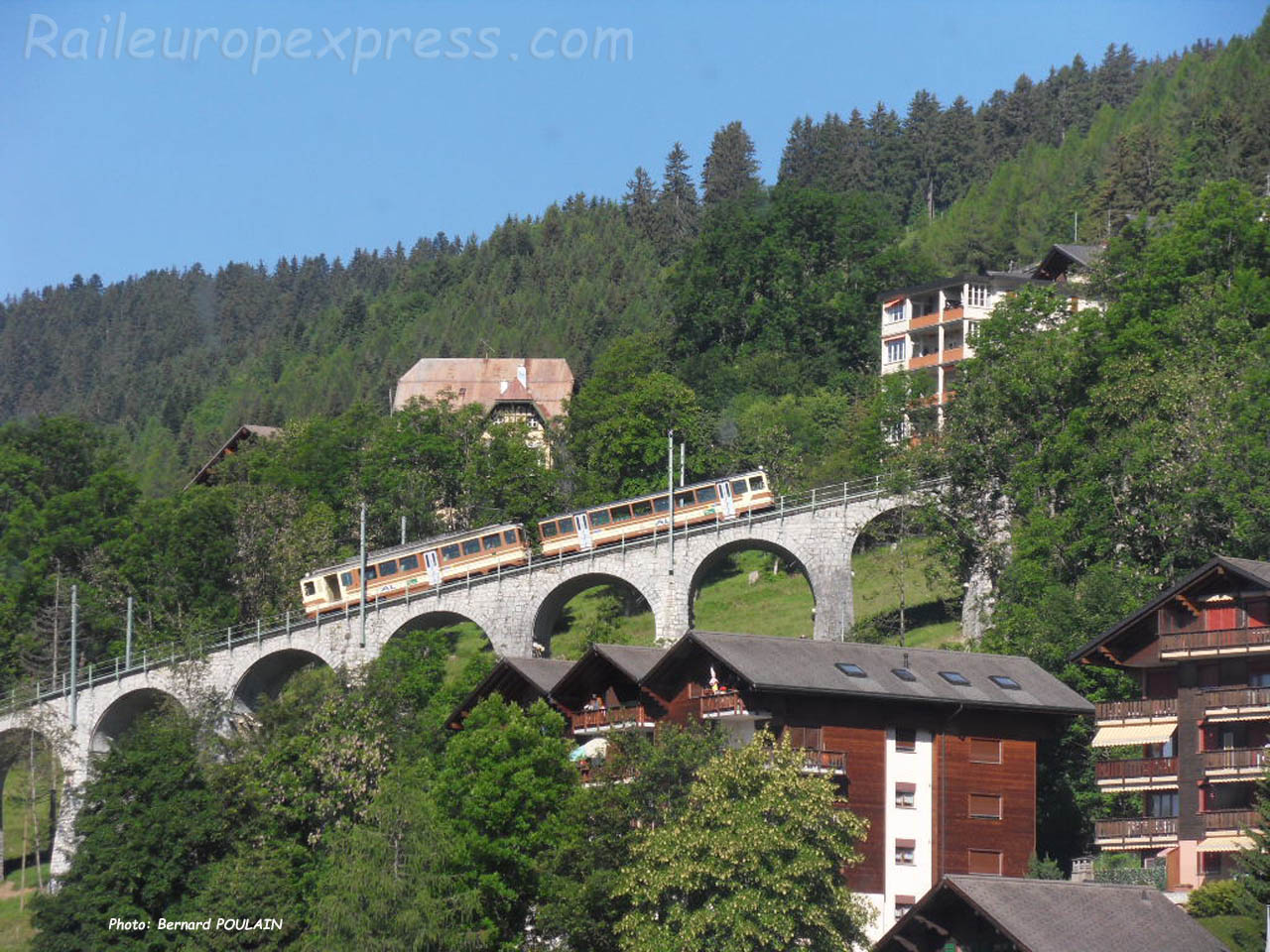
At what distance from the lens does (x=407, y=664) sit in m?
74.9

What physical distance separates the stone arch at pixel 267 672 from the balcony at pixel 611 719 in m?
32.3

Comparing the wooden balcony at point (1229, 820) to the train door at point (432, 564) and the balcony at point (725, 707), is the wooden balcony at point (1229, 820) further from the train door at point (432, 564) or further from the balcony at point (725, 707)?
the train door at point (432, 564)

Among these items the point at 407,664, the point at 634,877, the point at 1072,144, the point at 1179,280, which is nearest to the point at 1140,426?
the point at 1179,280

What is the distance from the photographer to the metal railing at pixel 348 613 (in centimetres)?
8294

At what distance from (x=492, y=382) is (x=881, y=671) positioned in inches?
3548

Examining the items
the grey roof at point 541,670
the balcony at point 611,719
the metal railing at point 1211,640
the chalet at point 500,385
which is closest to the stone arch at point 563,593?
the grey roof at point 541,670

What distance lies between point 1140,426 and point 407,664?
27.4m

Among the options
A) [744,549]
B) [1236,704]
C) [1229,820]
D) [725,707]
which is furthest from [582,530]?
[1229,820]

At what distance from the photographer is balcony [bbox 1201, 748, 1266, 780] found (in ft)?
160

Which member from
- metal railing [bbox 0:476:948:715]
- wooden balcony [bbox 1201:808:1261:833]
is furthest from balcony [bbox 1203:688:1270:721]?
metal railing [bbox 0:476:948:715]

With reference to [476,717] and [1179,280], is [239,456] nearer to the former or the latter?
[1179,280]

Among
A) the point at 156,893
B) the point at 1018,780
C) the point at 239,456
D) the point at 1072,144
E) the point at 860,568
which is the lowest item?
the point at 156,893

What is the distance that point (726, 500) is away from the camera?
279ft

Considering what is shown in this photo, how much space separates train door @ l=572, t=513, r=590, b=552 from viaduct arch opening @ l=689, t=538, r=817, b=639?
5102 millimetres
